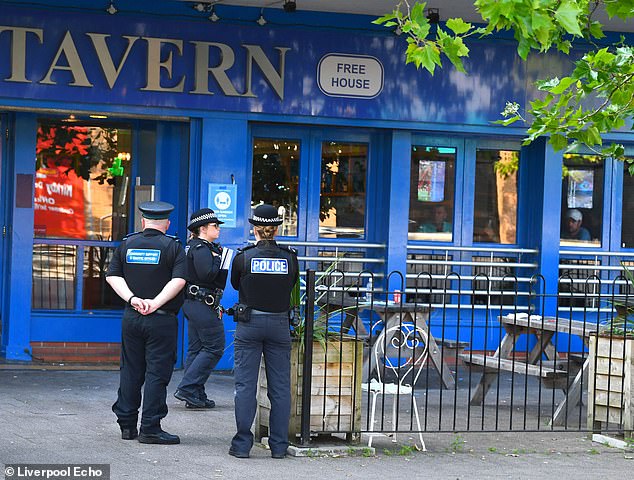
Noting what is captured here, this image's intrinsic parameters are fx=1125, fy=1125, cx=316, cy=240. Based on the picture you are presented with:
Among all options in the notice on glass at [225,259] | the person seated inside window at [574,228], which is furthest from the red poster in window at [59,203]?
the person seated inside window at [574,228]

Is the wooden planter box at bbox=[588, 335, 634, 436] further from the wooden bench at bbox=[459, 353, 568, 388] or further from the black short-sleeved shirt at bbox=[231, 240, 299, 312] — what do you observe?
the black short-sleeved shirt at bbox=[231, 240, 299, 312]

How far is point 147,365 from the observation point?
830cm

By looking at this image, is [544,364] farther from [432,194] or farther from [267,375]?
[432,194]

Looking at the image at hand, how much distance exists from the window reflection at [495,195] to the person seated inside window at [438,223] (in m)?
0.37

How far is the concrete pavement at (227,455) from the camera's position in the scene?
7.51 metres

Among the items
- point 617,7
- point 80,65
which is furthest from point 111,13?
point 617,7

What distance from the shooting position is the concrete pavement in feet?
24.6

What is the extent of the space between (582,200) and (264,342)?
6.78 m

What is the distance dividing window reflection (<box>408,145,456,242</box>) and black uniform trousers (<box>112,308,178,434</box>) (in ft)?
17.7

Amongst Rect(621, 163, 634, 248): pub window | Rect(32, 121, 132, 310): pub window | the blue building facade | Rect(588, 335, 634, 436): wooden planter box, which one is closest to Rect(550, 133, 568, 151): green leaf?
Rect(588, 335, 634, 436): wooden planter box

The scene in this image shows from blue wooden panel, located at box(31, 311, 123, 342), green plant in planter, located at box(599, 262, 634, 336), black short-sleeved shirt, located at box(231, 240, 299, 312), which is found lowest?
blue wooden panel, located at box(31, 311, 123, 342)

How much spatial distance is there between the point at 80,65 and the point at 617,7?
6.14 m

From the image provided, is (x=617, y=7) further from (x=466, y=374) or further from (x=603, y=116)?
(x=466, y=374)

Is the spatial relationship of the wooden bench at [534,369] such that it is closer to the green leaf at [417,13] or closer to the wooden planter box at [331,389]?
the wooden planter box at [331,389]
